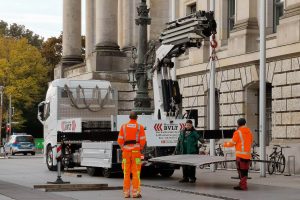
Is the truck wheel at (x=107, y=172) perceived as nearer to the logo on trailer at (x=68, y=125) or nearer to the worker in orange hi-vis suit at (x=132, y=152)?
the logo on trailer at (x=68, y=125)

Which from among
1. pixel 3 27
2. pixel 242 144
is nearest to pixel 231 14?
pixel 242 144

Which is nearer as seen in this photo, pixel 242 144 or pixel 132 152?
pixel 132 152

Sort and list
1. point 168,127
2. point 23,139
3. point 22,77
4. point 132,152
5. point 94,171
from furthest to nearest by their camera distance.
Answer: point 22,77 → point 23,139 → point 94,171 → point 168,127 → point 132,152

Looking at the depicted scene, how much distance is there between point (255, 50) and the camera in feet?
103

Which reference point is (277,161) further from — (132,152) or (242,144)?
(132,152)

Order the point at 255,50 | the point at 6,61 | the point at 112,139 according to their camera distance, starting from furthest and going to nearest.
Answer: the point at 6,61 → the point at 255,50 → the point at 112,139

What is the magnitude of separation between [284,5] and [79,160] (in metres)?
9.82

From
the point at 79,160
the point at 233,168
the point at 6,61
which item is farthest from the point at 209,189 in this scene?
the point at 6,61

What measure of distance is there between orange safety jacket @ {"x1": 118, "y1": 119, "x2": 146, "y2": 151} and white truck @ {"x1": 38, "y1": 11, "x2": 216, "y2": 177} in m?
5.19

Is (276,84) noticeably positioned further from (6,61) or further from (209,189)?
(6,61)

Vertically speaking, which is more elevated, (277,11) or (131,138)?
(277,11)

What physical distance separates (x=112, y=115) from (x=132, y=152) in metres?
8.17

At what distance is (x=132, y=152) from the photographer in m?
17.3

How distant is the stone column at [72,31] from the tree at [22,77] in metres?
30.7
